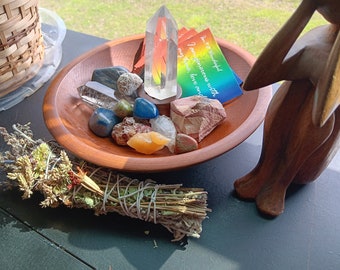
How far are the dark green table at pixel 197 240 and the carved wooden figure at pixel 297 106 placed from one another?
0.09 ft

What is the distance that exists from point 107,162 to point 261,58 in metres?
0.23

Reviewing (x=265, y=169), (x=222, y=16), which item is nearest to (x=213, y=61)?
(x=265, y=169)

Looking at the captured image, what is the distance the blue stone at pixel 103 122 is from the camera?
64cm

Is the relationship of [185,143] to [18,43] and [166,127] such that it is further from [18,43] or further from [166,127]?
[18,43]

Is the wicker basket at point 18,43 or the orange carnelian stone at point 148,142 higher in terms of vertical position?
the wicker basket at point 18,43

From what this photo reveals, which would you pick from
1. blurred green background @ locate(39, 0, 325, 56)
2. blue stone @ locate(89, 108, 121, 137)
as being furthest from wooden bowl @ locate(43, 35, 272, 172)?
blurred green background @ locate(39, 0, 325, 56)

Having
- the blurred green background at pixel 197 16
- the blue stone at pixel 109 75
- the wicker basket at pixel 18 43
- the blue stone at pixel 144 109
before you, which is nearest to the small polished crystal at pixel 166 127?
the blue stone at pixel 144 109

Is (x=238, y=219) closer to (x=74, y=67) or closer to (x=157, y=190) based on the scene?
(x=157, y=190)

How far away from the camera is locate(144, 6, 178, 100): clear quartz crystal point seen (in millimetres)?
639

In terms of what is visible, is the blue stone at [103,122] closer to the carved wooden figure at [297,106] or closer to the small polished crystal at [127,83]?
the small polished crystal at [127,83]

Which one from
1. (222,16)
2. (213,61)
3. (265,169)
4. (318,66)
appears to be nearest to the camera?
(318,66)

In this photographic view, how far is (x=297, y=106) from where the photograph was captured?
1.69ft

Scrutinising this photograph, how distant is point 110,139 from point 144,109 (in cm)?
7

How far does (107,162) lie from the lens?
56 centimetres
